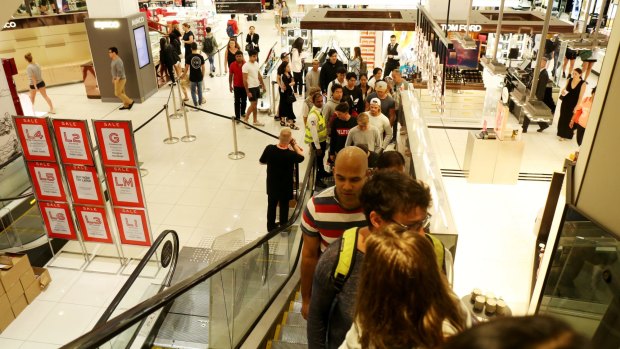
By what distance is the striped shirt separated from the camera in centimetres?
291

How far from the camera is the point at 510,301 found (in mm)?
5590

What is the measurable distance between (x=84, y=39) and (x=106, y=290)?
1150cm

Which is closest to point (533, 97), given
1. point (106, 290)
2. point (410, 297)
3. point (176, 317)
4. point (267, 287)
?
point (267, 287)

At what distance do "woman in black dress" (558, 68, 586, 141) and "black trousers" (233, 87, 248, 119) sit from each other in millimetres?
6478

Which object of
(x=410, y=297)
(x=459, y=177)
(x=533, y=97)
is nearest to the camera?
(x=410, y=297)

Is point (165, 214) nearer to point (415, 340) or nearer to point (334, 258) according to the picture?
point (334, 258)

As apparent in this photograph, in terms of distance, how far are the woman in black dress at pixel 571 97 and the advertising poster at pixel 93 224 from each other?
8.32 m

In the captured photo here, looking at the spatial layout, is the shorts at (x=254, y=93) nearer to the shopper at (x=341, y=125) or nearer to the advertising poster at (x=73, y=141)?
the shopper at (x=341, y=125)

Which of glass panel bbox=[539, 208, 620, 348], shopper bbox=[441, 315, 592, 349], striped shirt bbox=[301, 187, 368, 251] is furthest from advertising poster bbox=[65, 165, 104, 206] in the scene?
shopper bbox=[441, 315, 592, 349]

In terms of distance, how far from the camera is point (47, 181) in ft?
20.2

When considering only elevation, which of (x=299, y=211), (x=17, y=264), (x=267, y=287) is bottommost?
(x=17, y=264)

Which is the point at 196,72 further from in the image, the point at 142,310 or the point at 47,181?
the point at 142,310

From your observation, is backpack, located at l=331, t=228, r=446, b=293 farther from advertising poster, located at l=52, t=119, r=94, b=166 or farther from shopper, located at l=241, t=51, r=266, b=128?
shopper, located at l=241, t=51, r=266, b=128

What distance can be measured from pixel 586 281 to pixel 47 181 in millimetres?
5932
